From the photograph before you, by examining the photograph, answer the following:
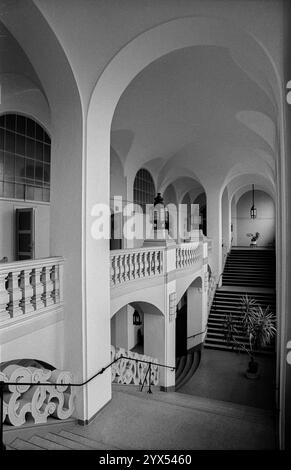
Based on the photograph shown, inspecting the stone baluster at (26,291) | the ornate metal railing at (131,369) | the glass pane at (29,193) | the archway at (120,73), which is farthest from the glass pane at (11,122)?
the ornate metal railing at (131,369)

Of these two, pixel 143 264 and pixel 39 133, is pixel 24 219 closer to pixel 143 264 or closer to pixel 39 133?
pixel 39 133

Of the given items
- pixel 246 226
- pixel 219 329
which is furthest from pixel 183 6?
pixel 246 226

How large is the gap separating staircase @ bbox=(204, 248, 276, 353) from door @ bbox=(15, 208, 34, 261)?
8065mm

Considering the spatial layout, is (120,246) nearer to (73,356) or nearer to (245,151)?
(245,151)

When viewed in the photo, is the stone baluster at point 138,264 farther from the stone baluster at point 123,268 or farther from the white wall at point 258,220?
the white wall at point 258,220

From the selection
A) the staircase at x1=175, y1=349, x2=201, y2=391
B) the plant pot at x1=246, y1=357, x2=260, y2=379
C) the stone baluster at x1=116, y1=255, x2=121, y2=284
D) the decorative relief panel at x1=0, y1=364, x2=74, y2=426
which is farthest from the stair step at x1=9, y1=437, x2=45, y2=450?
the plant pot at x1=246, y1=357, x2=260, y2=379

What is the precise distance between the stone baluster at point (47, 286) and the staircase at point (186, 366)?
22.0 feet

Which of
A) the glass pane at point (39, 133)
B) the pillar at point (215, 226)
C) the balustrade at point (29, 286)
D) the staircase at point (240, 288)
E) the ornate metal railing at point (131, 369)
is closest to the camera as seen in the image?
the balustrade at point (29, 286)

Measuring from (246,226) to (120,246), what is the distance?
15.8 m

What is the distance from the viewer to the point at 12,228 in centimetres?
767

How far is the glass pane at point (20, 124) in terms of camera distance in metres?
7.73

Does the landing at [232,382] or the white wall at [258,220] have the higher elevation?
the white wall at [258,220]

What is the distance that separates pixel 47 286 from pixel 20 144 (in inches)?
184

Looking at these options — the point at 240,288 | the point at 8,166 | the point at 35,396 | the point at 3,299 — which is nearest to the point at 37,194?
the point at 8,166
